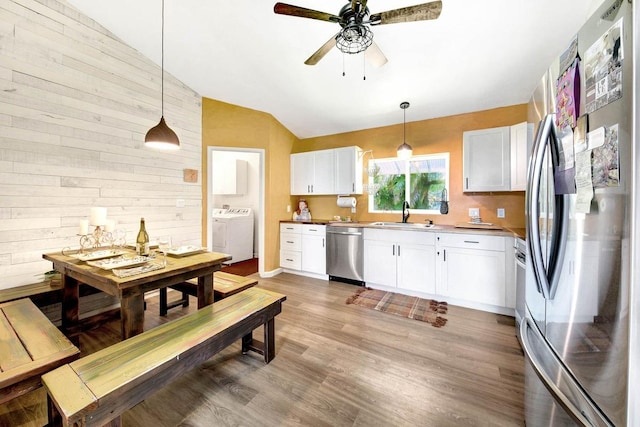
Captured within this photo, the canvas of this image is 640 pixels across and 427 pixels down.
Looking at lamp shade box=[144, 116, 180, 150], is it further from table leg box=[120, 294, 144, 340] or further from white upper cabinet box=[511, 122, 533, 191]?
white upper cabinet box=[511, 122, 533, 191]

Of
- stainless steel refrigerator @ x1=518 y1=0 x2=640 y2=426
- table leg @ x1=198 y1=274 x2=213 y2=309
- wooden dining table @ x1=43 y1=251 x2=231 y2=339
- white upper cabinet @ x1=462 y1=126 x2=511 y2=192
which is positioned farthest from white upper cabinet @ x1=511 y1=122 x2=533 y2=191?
table leg @ x1=198 y1=274 x2=213 y2=309

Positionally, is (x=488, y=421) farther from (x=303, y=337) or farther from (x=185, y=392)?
(x=185, y=392)

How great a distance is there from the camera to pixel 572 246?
2.71 ft

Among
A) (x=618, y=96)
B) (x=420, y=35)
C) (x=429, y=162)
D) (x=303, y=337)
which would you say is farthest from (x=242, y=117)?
(x=618, y=96)

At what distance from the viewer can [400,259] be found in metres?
3.29

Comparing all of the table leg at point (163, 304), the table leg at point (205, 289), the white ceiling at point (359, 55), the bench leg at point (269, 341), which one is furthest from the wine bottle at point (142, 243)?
the white ceiling at point (359, 55)

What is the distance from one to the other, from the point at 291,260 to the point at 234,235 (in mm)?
1518

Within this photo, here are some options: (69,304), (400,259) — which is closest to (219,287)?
(69,304)

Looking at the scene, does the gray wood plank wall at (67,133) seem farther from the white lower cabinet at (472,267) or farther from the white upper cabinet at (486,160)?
the white upper cabinet at (486,160)

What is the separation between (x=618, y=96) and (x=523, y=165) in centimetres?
275

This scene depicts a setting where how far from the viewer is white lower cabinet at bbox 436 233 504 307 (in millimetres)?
2693

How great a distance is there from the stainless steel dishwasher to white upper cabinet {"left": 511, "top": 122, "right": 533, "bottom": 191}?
6.61 ft

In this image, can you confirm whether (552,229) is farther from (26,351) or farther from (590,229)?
(26,351)

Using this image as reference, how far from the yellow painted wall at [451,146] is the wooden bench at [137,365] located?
9.56 feet
